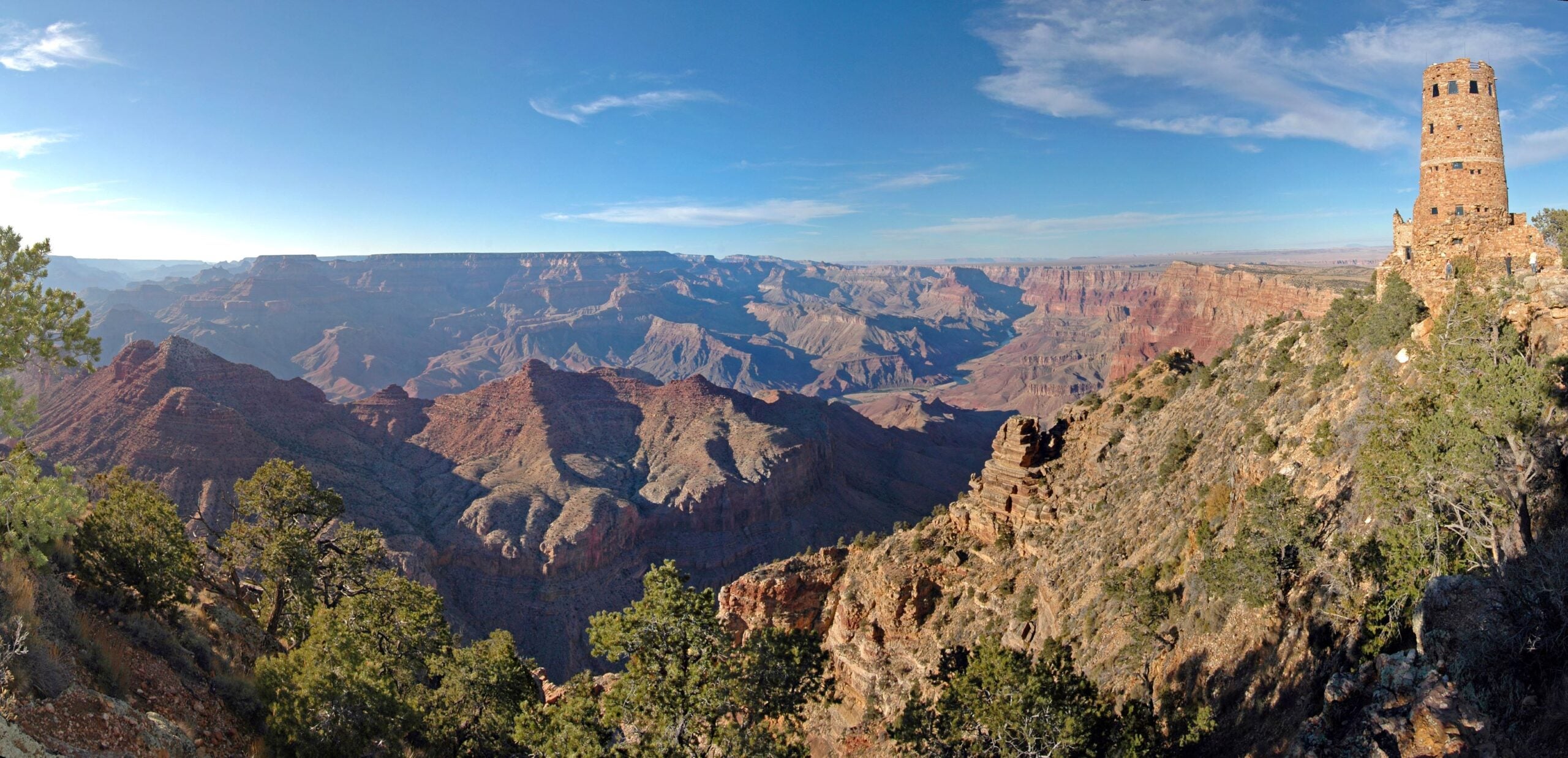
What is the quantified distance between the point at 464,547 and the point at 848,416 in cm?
7726

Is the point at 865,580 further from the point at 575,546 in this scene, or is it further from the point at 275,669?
the point at 575,546

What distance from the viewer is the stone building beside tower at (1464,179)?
736 inches

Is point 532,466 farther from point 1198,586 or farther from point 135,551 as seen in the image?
point 1198,586

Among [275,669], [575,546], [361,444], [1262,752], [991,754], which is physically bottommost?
[575,546]

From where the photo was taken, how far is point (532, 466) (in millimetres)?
Answer: 90250

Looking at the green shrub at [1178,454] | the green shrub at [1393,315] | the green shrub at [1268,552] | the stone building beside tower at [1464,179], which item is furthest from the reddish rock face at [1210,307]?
the green shrub at [1268,552]

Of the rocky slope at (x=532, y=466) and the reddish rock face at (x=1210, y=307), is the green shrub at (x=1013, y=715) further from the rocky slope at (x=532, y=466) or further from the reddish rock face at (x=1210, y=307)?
the reddish rock face at (x=1210, y=307)

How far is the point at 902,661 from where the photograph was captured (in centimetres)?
2853

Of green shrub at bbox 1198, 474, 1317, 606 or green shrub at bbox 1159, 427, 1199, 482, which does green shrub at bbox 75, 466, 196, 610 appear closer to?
green shrub at bbox 1198, 474, 1317, 606

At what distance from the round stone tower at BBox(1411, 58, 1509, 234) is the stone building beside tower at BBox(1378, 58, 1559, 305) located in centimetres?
2

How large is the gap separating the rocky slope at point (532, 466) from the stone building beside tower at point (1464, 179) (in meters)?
66.7

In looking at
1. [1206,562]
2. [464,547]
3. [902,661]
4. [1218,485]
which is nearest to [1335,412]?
[1218,485]

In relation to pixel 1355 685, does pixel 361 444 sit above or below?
below

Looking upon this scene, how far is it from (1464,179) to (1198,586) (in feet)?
44.9
